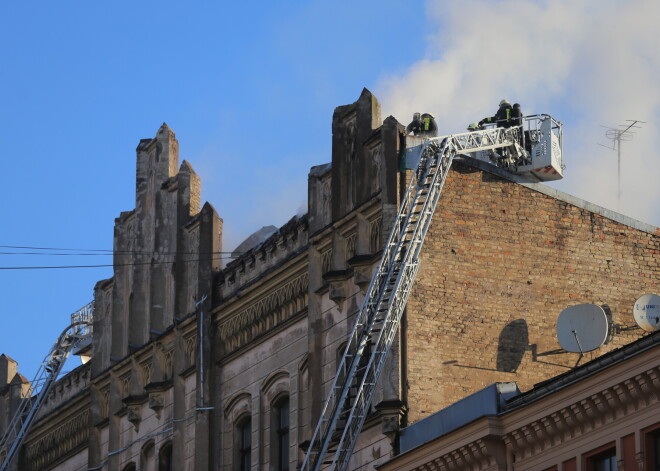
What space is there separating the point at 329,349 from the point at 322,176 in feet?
13.9

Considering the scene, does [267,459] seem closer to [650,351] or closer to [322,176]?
[322,176]

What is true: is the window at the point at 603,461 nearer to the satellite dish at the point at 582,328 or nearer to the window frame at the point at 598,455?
the window frame at the point at 598,455

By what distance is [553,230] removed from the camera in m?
46.4

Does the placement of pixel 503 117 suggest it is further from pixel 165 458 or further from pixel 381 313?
pixel 165 458

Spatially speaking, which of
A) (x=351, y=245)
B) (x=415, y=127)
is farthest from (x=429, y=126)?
(x=351, y=245)

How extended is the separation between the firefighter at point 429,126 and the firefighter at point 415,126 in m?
0.09

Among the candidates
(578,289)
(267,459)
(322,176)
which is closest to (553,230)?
(578,289)

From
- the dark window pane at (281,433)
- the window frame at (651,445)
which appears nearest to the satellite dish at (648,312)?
the window frame at (651,445)

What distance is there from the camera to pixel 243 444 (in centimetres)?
4962

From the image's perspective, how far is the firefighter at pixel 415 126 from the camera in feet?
153

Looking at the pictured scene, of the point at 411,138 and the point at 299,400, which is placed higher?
the point at 411,138

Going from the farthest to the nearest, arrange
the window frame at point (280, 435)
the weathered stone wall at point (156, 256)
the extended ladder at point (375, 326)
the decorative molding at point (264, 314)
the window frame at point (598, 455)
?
the weathered stone wall at point (156, 256)
the decorative molding at point (264, 314)
the window frame at point (280, 435)
the extended ladder at point (375, 326)
the window frame at point (598, 455)

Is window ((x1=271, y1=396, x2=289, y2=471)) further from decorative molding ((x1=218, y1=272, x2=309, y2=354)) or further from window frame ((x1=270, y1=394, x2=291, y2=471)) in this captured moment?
decorative molding ((x1=218, y1=272, x2=309, y2=354))

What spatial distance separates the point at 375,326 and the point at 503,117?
6304mm
